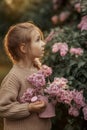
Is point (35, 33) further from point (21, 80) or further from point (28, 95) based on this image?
point (28, 95)

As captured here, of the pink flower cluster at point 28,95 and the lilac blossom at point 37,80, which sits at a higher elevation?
the lilac blossom at point 37,80

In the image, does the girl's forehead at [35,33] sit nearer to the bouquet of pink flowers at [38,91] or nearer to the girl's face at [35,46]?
the girl's face at [35,46]

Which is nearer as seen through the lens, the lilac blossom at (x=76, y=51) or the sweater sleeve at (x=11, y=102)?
the sweater sleeve at (x=11, y=102)

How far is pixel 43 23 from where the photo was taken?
12.4 m

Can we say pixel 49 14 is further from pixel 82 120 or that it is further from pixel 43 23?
pixel 82 120

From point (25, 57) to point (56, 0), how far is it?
637cm

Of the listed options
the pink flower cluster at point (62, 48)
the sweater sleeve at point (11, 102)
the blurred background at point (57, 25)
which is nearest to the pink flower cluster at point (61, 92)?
the sweater sleeve at point (11, 102)

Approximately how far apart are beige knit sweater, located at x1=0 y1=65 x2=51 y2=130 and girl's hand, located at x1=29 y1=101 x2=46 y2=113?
0.13 ft

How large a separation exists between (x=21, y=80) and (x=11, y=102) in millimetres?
193

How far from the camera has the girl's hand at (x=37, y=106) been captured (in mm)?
4246

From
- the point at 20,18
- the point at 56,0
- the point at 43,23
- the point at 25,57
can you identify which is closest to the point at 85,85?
the point at 25,57

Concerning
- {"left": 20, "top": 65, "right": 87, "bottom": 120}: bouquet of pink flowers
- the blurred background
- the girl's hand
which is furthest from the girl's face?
the blurred background

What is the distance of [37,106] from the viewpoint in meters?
4.24

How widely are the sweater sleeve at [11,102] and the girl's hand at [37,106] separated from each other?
4 centimetres
